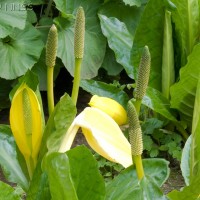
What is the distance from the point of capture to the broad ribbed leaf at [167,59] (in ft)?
7.95

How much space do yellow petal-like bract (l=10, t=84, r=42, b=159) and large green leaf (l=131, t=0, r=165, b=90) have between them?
4.04 ft

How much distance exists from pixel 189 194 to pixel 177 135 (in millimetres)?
1529

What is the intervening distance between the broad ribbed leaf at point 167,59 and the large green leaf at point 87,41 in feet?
1.81

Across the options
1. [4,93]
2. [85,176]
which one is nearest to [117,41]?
[4,93]

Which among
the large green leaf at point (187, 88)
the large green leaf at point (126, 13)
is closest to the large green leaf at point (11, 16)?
the large green leaf at point (126, 13)

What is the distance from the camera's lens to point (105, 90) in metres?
2.58

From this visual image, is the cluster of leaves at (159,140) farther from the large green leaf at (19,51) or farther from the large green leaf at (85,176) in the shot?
the large green leaf at (85,176)

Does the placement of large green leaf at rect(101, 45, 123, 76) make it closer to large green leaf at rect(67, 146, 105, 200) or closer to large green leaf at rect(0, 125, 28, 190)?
large green leaf at rect(0, 125, 28, 190)

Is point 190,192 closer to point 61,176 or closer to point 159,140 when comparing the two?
point 61,176

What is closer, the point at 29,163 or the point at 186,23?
the point at 29,163

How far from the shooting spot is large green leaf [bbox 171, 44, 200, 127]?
219cm

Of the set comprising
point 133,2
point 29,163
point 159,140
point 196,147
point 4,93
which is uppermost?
point 196,147

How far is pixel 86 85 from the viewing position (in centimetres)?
253

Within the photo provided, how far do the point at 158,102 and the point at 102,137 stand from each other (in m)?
1.30
